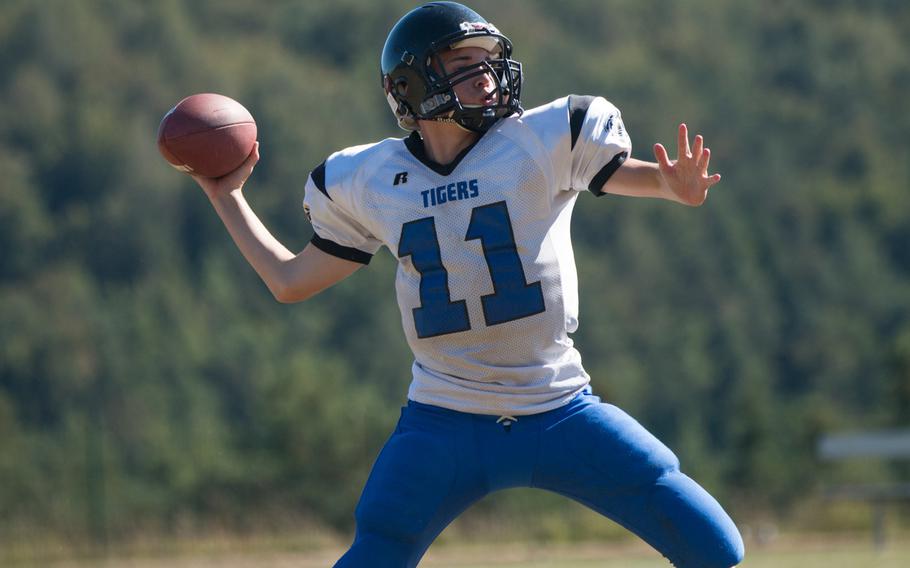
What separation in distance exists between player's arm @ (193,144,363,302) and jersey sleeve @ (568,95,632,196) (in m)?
0.70

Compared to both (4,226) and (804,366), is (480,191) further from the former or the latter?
(804,366)

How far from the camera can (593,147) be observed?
4.20 m

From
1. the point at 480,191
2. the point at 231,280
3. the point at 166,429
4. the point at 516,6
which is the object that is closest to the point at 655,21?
the point at 516,6

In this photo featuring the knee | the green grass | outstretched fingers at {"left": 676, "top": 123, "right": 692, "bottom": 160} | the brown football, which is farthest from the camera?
the green grass

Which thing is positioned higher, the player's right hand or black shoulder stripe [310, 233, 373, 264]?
the player's right hand

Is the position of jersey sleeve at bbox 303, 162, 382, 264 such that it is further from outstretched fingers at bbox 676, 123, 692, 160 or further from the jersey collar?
outstretched fingers at bbox 676, 123, 692, 160

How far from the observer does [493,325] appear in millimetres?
4109

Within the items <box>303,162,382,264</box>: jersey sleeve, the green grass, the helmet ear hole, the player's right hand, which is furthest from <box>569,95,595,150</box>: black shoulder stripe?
the green grass

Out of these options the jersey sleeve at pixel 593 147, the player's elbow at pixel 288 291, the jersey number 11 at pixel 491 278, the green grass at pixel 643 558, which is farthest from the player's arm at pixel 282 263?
the green grass at pixel 643 558

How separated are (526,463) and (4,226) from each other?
5327 cm

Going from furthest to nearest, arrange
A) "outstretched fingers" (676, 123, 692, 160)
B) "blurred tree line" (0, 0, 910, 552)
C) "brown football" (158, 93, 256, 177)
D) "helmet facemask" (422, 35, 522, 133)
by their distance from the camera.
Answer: "blurred tree line" (0, 0, 910, 552)
"brown football" (158, 93, 256, 177)
"helmet facemask" (422, 35, 522, 133)
"outstretched fingers" (676, 123, 692, 160)

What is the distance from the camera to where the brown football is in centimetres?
467

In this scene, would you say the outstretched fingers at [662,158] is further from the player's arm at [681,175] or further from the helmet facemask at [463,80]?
the helmet facemask at [463,80]

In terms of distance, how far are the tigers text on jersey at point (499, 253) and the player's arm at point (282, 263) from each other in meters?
0.24
